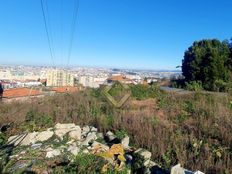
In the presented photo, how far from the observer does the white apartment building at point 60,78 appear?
118 feet

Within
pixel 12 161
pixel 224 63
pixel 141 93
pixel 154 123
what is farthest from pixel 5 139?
pixel 224 63

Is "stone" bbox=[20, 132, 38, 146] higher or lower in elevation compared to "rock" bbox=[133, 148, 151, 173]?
lower

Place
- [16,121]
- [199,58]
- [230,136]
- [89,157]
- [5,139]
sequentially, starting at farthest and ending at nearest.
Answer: [199,58] → [16,121] → [5,139] → [230,136] → [89,157]

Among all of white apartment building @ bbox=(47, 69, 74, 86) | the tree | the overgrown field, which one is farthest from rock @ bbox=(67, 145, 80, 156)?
white apartment building @ bbox=(47, 69, 74, 86)

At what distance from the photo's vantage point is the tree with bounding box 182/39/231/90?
21172 mm

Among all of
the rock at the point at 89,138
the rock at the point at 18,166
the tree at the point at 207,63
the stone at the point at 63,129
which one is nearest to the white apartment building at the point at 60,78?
the tree at the point at 207,63

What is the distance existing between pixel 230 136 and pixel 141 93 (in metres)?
9.22

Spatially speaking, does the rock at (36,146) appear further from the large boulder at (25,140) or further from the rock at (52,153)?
the rock at (52,153)

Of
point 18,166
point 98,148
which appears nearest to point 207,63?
point 98,148

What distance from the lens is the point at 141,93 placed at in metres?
14.5

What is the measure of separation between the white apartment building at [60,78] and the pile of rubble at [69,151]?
93.2 ft

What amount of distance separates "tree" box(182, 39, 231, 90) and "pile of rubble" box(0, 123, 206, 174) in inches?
536

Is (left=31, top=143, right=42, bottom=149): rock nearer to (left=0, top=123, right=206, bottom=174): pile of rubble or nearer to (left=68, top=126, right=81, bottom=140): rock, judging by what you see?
(left=0, top=123, right=206, bottom=174): pile of rubble

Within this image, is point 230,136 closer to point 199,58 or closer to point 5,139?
point 5,139
